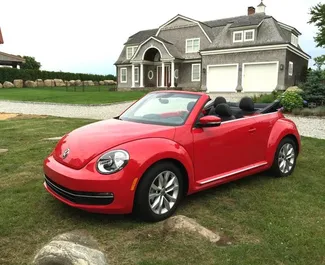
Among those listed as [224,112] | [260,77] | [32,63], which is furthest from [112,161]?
[32,63]

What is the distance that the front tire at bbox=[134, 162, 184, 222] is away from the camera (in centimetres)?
355

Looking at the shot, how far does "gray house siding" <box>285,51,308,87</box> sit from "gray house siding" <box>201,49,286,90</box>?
81 centimetres

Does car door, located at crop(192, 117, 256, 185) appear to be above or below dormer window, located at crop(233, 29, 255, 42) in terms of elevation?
below

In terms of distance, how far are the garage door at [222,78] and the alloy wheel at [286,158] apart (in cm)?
2318

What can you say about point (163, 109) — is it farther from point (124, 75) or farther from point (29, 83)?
point (29, 83)

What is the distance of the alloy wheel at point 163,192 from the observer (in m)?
3.68

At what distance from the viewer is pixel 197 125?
4199 millimetres

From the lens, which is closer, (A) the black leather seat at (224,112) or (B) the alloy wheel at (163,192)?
(B) the alloy wheel at (163,192)

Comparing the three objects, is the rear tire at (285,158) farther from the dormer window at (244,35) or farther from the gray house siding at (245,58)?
the dormer window at (244,35)

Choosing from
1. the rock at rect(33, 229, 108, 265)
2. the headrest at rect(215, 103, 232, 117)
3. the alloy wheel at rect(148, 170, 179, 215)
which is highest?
the headrest at rect(215, 103, 232, 117)

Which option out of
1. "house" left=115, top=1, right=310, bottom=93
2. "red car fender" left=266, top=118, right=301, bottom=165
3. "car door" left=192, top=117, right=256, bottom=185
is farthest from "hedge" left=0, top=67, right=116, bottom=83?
"car door" left=192, top=117, right=256, bottom=185

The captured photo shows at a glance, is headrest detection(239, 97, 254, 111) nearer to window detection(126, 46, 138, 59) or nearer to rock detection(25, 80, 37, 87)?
window detection(126, 46, 138, 59)

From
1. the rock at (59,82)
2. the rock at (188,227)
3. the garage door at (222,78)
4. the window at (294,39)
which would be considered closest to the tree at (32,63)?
the rock at (59,82)

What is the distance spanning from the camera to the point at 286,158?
5.55 metres
